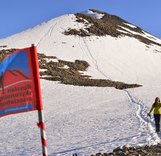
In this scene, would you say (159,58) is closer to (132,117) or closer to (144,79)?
(144,79)

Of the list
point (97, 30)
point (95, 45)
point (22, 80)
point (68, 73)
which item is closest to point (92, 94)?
point (68, 73)

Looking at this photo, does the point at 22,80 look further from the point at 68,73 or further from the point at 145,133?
the point at 68,73

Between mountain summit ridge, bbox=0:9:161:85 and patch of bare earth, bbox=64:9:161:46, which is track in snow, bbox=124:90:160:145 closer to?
mountain summit ridge, bbox=0:9:161:85

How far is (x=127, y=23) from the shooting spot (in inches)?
4948

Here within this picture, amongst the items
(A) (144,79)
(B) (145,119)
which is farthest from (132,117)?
(A) (144,79)

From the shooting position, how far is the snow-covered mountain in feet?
67.7

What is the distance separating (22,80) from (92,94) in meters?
38.5

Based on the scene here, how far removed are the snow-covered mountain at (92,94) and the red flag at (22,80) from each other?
7401 millimetres

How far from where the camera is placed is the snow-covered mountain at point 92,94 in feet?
67.7

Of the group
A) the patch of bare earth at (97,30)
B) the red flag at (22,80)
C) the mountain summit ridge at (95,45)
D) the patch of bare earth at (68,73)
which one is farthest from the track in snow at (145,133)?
the patch of bare earth at (97,30)

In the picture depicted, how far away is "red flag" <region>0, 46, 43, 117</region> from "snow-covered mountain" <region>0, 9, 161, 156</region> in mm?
7401

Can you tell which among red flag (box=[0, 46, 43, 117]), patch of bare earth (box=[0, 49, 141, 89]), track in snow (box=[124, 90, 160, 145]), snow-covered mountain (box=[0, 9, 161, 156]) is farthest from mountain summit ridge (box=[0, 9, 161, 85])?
red flag (box=[0, 46, 43, 117])

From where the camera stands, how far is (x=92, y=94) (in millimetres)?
48156

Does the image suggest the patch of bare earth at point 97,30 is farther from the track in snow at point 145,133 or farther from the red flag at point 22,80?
the red flag at point 22,80
